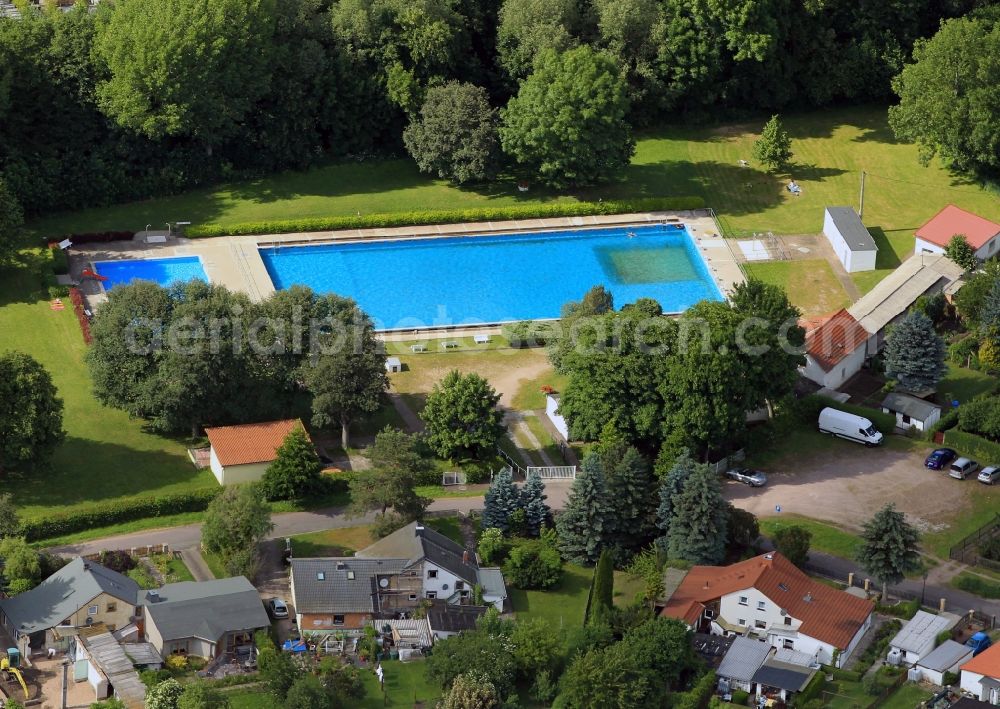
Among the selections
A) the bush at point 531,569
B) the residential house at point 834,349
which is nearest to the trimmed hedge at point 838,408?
the residential house at point 834,349

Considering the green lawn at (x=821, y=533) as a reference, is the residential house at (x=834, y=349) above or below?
above

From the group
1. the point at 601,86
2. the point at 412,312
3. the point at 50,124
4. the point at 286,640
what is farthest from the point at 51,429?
the point at 601,86

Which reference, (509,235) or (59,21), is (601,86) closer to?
(509,235)

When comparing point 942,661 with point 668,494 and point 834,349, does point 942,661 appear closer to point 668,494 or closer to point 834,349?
point 668,494

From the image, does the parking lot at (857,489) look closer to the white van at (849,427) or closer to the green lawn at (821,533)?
the white van at (849,427)

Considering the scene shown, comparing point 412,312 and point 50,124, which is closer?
point 412,312

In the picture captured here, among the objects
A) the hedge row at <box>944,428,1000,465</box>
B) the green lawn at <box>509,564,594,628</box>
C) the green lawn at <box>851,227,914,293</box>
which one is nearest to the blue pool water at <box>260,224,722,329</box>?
the green lawn at <box>851,227,914,293</box>
